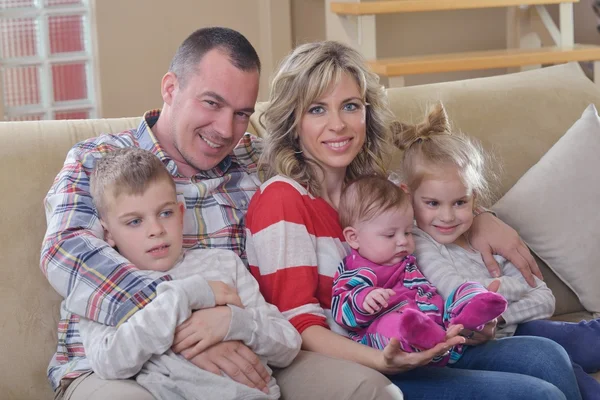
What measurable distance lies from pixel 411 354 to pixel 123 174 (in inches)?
25.7

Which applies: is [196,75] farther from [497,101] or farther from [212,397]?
[497,101]

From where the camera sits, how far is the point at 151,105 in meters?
3.96

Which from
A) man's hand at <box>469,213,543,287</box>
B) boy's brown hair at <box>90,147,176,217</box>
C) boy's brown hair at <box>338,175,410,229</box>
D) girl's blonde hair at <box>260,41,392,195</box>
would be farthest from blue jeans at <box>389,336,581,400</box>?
boy's brown hair at <box>90,147,176,217</box>

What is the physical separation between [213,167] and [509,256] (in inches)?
28.6

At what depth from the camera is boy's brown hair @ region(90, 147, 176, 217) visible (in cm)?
170

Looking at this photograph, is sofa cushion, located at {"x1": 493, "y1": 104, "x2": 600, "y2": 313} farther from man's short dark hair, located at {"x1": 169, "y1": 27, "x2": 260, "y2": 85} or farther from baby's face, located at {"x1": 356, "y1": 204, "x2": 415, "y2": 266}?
man's short dark hair, located at {"x1": 169, "y1": 27, "x2": 260, "y2": 85}

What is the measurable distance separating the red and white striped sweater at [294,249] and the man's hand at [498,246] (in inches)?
14.0

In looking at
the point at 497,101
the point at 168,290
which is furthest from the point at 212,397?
the point at 497,101

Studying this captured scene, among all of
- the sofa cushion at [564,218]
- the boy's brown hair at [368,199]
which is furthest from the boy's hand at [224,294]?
the sofa cushion at [564,218]

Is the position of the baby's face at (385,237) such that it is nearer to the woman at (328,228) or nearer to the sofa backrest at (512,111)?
the woman at (328,228)

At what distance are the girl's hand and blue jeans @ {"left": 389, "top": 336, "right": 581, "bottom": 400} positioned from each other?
0.09 m

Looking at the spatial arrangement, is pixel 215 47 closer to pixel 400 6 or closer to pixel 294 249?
pixel 294 249

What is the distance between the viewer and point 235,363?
163 centimetres

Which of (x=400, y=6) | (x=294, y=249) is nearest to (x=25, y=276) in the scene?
(x=294, y=249)
